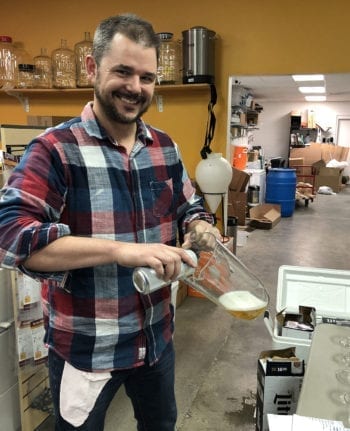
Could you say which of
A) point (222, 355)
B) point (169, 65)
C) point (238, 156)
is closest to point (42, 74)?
point (169, 65)

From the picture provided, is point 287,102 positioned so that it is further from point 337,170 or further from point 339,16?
point 339,16

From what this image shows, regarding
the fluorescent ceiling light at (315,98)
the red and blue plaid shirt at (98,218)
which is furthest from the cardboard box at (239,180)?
the fluorescent ceiling light at (315,98)

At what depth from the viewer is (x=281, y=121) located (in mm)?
11969

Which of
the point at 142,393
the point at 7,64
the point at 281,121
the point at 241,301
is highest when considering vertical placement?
the point at 7,64

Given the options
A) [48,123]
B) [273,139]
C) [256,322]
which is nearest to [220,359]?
[256,322]

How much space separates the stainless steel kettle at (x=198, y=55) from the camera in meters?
3.05

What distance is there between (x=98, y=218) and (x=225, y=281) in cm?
46

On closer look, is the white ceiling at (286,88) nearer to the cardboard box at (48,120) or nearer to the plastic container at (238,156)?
the plastic container at (238,156)

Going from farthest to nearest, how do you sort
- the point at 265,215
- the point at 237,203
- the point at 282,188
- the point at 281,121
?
the point at 281,121, the point at 282,188, the point at 265,215, the point at 237,203

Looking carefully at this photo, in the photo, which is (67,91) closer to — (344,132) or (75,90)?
(75,90)

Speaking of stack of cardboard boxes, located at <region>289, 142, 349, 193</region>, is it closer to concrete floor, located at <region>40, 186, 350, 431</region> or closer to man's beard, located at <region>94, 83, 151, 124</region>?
concrete floor, located at <region>40, 186, 350, 431</region>

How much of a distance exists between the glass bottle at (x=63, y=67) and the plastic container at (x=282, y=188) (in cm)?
434

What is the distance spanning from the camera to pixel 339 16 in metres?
2.95

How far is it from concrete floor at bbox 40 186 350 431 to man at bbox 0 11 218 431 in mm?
991
